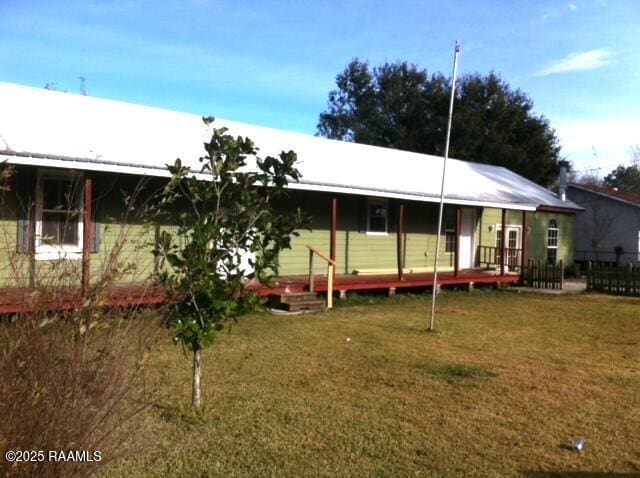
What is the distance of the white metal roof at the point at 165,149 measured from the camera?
1087 cm

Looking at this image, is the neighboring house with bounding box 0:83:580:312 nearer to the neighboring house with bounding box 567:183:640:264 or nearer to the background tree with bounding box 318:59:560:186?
the neighboring house with bounding box 567:183:640:264

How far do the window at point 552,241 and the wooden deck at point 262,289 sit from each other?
5.35m

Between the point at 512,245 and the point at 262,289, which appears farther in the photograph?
the point at 512,245

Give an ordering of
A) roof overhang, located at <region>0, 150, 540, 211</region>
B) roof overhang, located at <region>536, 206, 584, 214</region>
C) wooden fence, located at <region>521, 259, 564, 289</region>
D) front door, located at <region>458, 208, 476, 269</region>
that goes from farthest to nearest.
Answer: roof overhang, located at <region>536, 206, 584, 214</region>, front door, located at <region>458, 208, 476, 269</region>, wooden fence, located at <region>521, 259, 564, 289</region>, roof overhang, located at <region>0, 150, 540, 211</region>

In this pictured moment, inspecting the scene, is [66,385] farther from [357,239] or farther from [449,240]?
[449,240]

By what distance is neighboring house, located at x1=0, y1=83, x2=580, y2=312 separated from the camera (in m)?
10.3

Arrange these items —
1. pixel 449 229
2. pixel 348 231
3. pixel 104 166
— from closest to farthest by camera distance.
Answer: pixel 104 166 → pixel 348 231 → pixel 449 229

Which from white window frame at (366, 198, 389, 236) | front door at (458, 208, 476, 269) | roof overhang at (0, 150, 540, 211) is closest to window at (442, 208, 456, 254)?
front door at (458, 208, 476, 269)

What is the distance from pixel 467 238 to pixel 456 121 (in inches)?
742

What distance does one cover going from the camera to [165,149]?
43.1ft

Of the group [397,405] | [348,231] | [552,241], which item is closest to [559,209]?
[552,241]

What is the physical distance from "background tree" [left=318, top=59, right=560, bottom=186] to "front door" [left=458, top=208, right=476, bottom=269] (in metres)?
17.4

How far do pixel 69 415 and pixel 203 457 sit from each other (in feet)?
6.00

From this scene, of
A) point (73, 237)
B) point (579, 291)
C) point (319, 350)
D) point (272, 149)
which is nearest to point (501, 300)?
point (579, 291)
